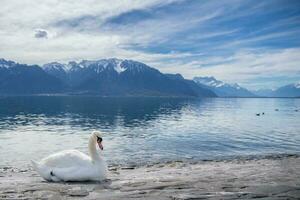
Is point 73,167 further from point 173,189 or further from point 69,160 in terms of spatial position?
point 173,189

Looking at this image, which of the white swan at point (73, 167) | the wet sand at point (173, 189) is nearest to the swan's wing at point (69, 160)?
the white swan at point (73, 167)

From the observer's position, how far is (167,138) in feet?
188

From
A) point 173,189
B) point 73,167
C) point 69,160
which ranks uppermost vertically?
point 69,160

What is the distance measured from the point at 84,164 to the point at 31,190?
127 inches

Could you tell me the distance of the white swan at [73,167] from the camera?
18.0 metres

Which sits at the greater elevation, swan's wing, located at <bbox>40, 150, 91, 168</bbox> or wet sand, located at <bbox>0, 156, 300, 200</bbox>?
swan's wing, located at <bbox>40, 150, 91, 168</bbox>

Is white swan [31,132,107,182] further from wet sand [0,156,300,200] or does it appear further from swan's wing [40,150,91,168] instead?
wet sand [0,156,300,200]

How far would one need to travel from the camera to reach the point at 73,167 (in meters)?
18.2

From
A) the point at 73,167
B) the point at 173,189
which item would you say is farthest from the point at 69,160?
the point at 173,189

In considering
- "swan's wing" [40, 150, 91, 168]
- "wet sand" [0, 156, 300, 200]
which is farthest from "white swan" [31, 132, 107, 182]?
"wet sand" [0, 156, 300, 200]

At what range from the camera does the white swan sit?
59.0 feet

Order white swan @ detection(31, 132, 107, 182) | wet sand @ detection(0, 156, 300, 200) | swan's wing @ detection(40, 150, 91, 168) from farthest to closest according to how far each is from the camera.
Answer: swan's wing @ detection(40, 150, 91, 168)
white swan @ detection(31, 132, 107, 182)
wet sand @ detection(0, 156, 300, 200)

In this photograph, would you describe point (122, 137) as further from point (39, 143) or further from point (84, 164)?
point (84, 164)

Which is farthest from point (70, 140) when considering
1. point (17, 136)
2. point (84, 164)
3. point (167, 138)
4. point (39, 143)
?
point (84, 164)
